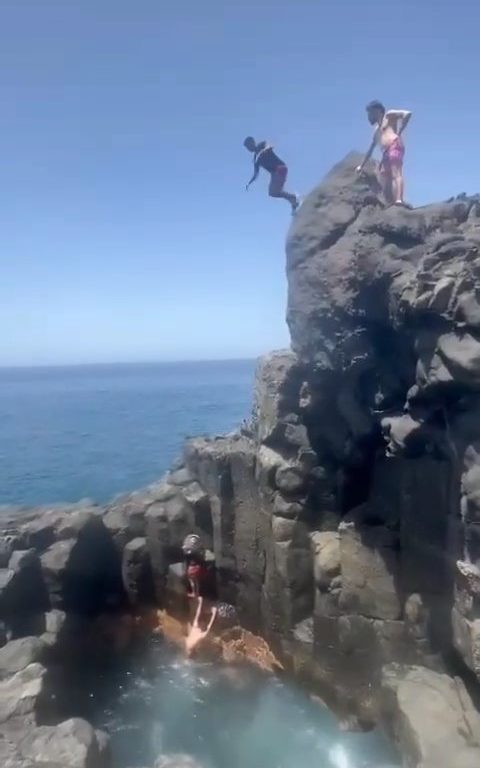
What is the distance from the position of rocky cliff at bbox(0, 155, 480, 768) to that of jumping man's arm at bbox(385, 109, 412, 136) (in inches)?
61.5

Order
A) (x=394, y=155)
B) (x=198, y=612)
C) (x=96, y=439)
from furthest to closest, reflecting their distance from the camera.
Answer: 1. (x=96, y=439)
2. (x=198, y=612)
3. (x=394, y=155)

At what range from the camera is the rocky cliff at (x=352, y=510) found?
420 inches

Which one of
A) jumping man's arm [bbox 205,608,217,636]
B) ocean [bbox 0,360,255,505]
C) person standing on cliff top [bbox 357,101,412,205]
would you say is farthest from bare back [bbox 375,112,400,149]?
ocean [bbox 0,360,255,505]

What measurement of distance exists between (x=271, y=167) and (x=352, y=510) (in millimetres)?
9486

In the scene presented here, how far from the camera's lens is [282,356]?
53.9 feet

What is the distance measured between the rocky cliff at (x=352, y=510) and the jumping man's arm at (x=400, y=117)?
1.56 metres

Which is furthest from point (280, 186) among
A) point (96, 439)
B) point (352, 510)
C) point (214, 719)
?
point (96, 439)

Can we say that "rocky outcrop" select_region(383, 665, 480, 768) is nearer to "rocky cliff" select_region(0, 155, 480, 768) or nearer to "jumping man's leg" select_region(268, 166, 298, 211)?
"rocky cliff" select_region(0, 155, 480, 768)

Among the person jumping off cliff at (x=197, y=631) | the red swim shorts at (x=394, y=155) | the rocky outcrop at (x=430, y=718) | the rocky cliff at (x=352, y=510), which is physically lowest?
the person jumping off cliff at (x=197, y=631)

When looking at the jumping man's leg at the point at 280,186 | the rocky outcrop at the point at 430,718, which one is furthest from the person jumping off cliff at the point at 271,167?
the rocky outcrop at the point at 430,718

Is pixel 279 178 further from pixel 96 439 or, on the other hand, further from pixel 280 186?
pixel 96 439

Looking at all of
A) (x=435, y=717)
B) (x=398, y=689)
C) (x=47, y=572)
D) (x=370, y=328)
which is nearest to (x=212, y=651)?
(x=47, y=572)

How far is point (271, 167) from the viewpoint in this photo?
1614 cm

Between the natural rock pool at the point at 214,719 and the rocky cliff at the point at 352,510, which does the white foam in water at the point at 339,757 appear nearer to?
the natural rock pool at the point at 214,719
